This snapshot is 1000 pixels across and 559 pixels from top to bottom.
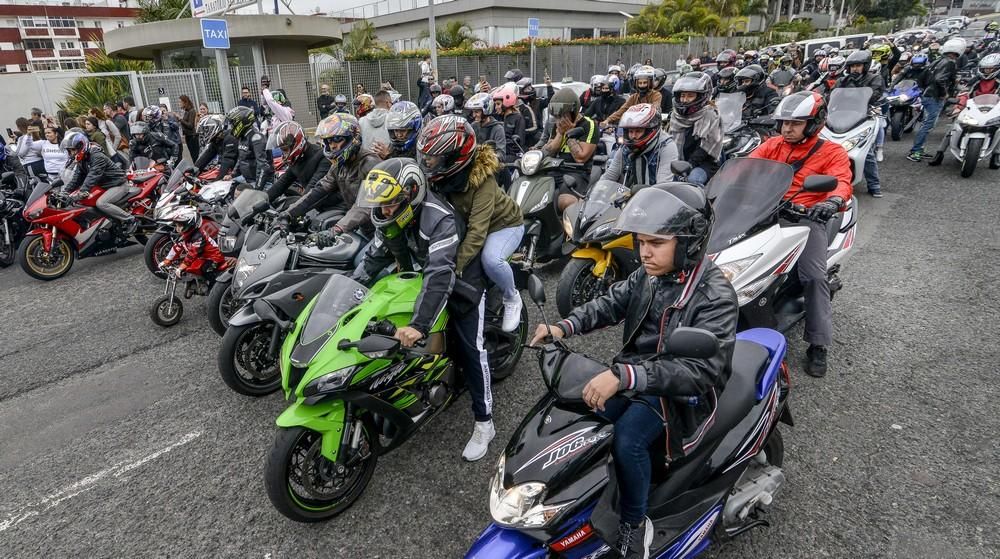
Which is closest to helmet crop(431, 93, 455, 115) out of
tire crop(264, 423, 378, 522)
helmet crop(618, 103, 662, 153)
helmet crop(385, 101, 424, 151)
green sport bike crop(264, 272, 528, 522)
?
helmet crop(385, 101, 424, 151)

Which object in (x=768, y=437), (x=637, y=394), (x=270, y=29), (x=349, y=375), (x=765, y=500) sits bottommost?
(x=765, y=500)

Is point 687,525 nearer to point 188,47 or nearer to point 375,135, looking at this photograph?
point 375,135

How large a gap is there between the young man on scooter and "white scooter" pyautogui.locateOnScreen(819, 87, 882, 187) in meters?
7.55

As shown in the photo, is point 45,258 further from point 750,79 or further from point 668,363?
point 750,79

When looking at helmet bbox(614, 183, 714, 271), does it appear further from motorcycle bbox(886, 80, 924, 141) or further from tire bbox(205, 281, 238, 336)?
motorcycle bbox(886, 80, 924, 141)

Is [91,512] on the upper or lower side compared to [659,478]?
lower

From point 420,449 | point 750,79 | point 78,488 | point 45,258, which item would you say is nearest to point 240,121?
point 45,258

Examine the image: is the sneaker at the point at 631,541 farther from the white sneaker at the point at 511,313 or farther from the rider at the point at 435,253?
the white sneaker at the point at 511,313

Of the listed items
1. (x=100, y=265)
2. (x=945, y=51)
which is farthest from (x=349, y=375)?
(x=945, y=51)

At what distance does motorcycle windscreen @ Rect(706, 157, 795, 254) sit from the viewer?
13.6ft

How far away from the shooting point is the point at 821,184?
405cm

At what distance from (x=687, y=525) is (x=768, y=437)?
714mm

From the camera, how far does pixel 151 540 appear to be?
3.29 metres

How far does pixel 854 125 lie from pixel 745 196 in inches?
233
